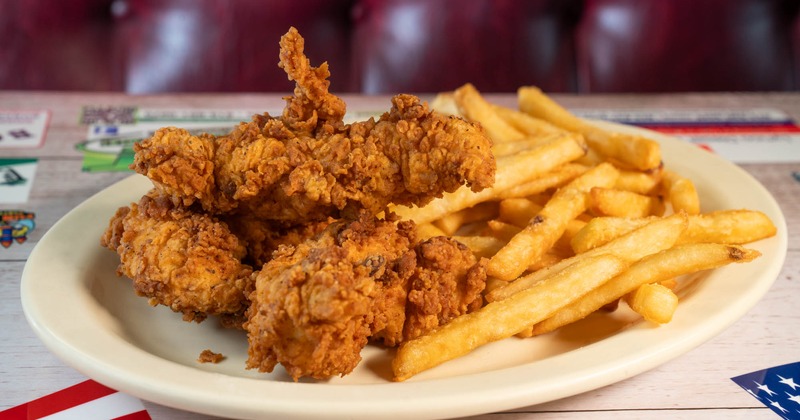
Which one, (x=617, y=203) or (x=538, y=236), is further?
(x=617, y=203)

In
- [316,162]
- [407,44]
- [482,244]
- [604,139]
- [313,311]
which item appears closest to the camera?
[313,311]

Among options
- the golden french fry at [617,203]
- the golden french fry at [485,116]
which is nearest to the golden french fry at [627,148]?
the golden french fry at [617,203]

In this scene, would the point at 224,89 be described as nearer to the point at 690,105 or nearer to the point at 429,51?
the point at 429,51

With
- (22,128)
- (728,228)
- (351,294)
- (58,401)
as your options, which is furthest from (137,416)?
(22,128)

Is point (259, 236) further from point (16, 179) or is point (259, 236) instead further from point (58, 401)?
point (16, 179)

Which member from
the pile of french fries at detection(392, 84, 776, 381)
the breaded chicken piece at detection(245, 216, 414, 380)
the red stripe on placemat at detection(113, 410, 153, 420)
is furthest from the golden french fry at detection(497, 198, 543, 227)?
the red stripe on placemat at detection(113, 410, 153, 420)

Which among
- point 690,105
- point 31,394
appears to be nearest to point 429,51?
point 690,105

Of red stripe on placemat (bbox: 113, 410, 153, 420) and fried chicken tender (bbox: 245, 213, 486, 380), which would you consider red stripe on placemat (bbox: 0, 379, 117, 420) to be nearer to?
red stripe on placemat (bbox: 113, 410, 153, 420)

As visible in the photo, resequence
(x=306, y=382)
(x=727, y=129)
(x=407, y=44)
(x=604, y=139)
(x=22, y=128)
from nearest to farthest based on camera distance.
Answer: (x=306, y=382)
(x=604, y=139)
(x=22, y=128)
(x=727, y=129)
(x=407, y=44)
